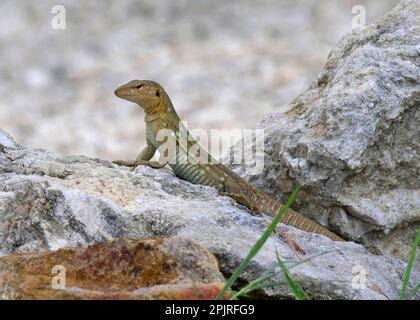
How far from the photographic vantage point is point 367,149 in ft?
16.6

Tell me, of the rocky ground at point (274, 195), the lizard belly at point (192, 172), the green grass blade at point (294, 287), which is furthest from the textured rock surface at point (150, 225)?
the lizard belly at point (192, 172)

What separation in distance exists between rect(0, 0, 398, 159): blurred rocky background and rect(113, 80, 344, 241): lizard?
222 inches

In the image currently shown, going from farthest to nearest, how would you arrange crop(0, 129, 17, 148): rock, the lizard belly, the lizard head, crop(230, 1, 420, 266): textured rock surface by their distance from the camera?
1. the lizard head
2. the lizard belly
3. crop(0, 129, 17, 148): rock
4. crop(230, 1, 420, 266): textured rock surface

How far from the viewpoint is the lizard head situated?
6246mm

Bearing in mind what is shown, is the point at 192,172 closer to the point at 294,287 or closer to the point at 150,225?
the point at 150,225

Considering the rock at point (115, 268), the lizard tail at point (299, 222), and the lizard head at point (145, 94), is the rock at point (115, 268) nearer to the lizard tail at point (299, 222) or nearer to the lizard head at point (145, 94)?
the lizard tail at point (299, 222)

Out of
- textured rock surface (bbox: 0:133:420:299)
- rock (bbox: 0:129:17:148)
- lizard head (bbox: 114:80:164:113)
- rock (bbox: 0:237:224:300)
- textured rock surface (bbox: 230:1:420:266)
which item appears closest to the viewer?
rock (bbox: 0:237:224:300)

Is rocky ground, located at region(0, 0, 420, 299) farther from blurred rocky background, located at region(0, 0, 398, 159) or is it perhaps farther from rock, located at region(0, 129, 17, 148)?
blurred rocky background, located at region(0, 0, 398, 159)

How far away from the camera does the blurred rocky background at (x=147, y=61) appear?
12.9 metres

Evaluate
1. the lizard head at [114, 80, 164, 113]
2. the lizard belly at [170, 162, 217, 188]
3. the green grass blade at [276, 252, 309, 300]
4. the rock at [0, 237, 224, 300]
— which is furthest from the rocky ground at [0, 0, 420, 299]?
the lizard head at [114, 80, 164, 113]

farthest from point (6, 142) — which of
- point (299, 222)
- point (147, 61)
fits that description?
point (147, 61)

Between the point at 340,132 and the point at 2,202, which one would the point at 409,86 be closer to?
the point at 340,132

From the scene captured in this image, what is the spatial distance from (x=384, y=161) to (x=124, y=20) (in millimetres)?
11448

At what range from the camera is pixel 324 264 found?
4371mm
